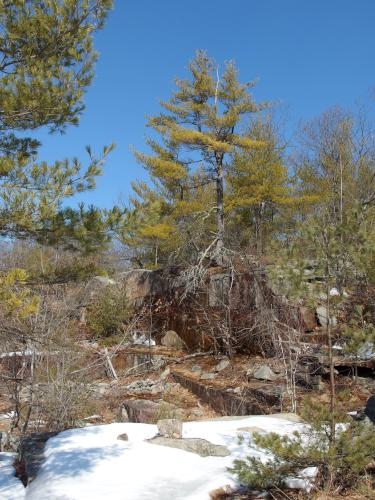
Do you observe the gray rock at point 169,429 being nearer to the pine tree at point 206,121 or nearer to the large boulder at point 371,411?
the large boulder at point 371,411

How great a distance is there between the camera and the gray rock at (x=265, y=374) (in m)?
10.3

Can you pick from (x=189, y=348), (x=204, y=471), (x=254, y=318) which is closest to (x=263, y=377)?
(x=254, y=318)

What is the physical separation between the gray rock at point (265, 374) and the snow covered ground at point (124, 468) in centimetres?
387

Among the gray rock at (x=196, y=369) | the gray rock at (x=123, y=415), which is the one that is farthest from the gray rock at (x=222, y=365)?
the gray rock at (x=123, y=415)

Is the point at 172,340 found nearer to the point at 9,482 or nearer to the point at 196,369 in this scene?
the point at 196,369

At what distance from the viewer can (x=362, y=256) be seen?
12.9 feet

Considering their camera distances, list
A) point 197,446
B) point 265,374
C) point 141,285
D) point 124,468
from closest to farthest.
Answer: point 124,468, point 197,446, point 265,374, point 141,285

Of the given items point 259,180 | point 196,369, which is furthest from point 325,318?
point 259,180

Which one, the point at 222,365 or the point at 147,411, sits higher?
the point at 147,411

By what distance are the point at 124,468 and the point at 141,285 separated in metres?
12.8

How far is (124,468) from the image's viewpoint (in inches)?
197

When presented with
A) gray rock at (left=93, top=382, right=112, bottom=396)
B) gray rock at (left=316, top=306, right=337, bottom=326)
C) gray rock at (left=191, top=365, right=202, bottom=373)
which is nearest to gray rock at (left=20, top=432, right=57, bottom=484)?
gray rock at (left=316, top=306, right=337, bottom=326)

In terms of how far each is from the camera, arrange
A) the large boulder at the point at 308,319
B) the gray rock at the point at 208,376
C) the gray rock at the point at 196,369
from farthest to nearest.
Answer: the gray rock at the point at 196,369, the gray rock at the point at 208,376, the large boulder at the point at 308,319

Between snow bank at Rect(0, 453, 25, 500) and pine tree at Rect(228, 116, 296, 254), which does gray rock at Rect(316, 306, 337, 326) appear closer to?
snow bank at Rect(0, 453, 25, 500)
